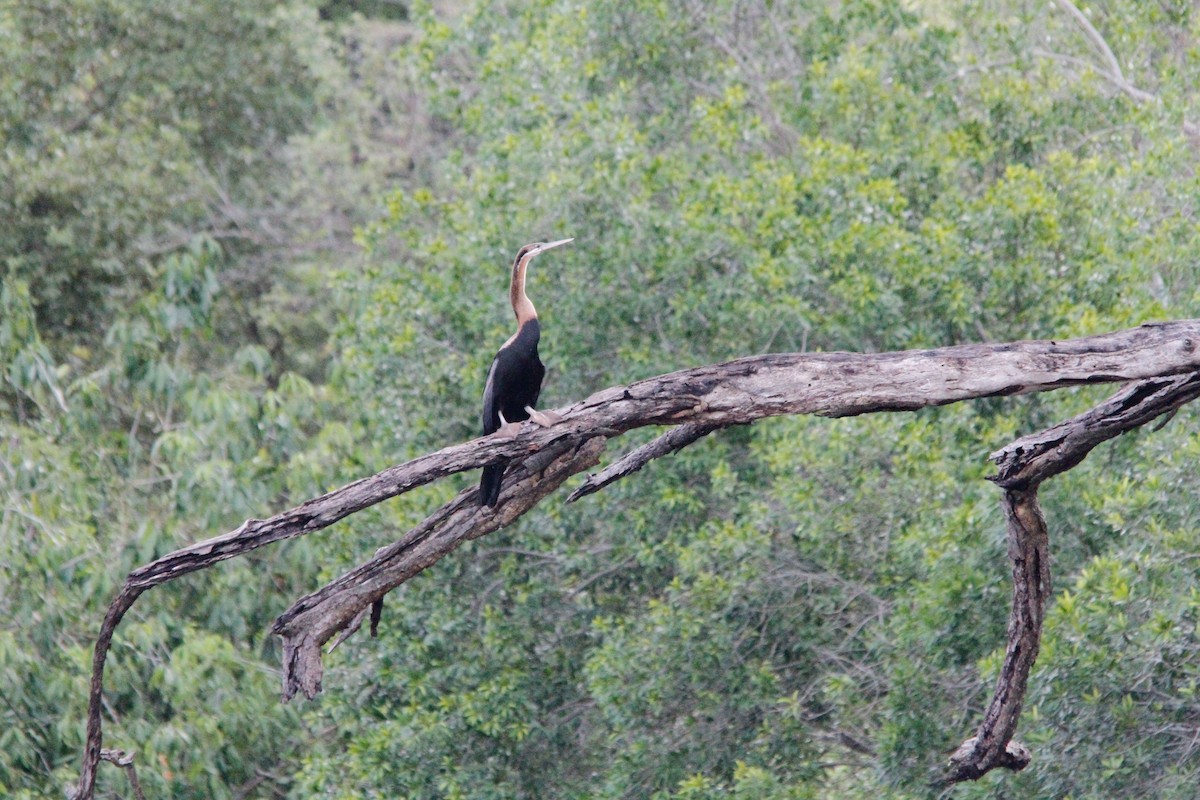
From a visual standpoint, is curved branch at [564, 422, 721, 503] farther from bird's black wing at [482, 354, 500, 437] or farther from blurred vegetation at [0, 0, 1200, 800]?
blurred vegetation at [0, 0, 1200, 800]

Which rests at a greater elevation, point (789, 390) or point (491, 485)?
point (789, 390)

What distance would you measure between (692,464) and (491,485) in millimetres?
3921

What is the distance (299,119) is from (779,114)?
6.32m

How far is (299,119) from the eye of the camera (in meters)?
14.1

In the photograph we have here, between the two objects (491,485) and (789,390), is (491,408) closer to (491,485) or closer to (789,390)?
(491,485)

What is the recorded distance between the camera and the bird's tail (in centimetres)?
334

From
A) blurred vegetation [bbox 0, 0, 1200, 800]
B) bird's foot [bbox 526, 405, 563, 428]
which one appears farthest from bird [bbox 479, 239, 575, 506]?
blurred vegetation [bbox 0, 0, 1200, 800]

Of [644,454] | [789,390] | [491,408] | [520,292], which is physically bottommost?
[491,408]

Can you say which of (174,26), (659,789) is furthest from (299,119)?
(659,789)

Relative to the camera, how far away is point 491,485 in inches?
135

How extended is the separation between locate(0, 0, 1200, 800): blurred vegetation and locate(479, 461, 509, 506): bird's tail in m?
2.63

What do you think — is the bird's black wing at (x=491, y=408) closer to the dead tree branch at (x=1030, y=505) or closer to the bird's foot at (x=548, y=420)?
the bird's foot at (x=548, y=420)

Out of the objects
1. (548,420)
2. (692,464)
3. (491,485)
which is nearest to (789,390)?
(548,420)

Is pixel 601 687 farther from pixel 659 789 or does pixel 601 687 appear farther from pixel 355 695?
pixel 355 695
